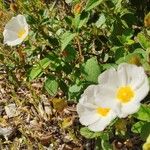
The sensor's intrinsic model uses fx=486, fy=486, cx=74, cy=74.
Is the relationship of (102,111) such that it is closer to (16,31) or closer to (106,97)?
(106,97)

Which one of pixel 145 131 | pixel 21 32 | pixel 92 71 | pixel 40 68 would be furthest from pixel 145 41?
pixel 21 32

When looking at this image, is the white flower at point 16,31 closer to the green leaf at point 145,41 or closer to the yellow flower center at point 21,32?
the yellow flower center at point 21,32

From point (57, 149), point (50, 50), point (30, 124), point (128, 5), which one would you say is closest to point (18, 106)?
point (30, 124)

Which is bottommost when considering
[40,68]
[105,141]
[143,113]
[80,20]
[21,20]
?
[105,141]

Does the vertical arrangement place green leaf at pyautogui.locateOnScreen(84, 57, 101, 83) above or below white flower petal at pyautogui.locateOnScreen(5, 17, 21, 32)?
below

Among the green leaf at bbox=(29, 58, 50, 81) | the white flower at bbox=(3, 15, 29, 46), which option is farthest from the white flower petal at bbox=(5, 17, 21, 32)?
the green leaf at bbox=(29, 58, 50, 81)

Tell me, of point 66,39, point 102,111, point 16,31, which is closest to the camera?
point 102,111

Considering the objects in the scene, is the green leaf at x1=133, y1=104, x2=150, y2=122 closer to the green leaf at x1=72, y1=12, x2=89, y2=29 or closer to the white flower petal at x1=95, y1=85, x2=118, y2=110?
the white flower petal at x1=95, y1=85, x2=118, y2=110

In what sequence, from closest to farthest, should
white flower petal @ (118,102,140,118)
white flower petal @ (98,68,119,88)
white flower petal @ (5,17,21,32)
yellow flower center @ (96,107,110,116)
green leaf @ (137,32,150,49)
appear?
1. white flower petal @ (118,102,140,118)
2. white flower petal @ (98,68,119,88)
3. yellow flower center @ (96,107,110,116)
4. green leaf @ (137,32,150,49)
5. white flower petal @ (5,17,21,32)
